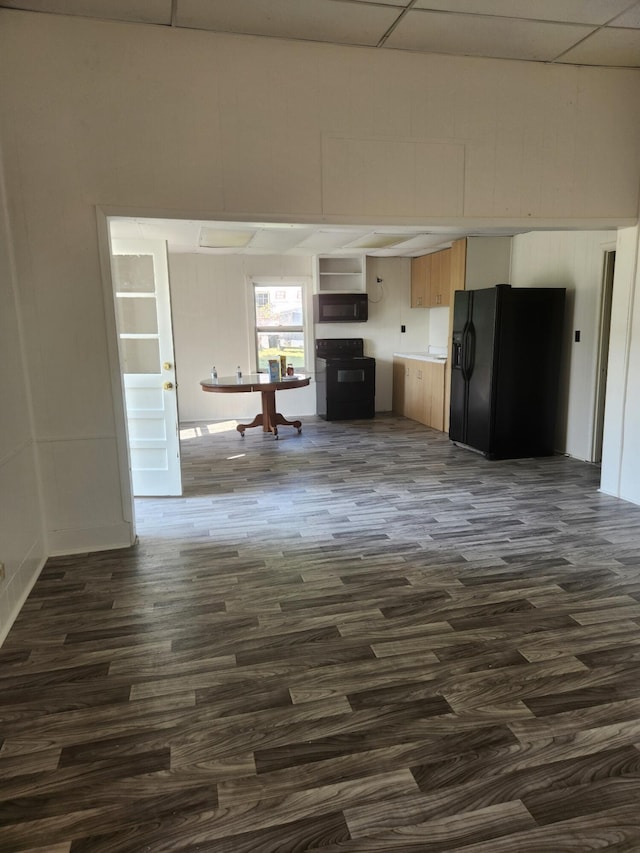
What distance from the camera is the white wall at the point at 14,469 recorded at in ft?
8.59

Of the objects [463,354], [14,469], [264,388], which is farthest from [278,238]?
[14,469]

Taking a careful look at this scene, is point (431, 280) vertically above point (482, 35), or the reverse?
point (482, 35)

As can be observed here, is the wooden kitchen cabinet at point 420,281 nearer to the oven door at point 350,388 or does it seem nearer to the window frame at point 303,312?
the oven door at point 350,388

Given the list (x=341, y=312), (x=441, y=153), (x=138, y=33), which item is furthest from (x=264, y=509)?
(x=341, y=312)

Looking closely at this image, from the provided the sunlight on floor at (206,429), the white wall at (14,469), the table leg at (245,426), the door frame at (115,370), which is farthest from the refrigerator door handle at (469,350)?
the white wall at (14,469)

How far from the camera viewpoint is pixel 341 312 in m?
7.94

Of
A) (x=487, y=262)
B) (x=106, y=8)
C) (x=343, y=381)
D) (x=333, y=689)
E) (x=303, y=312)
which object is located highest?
(x=106, y=8)

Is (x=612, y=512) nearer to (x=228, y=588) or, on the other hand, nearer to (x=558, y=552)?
(x=558, y=552)

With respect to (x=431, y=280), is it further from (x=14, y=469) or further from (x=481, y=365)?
(x=14, y=469)

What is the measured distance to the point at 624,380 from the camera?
4.16m

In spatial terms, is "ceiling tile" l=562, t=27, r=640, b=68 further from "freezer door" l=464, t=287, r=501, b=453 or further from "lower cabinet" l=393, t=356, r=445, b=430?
"lower cabinet" l=393, t=356, r=445, b=430

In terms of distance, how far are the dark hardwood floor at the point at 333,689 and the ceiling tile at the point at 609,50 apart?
3.12m

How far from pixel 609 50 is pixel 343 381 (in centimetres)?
484

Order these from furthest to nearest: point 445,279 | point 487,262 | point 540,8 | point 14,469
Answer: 1. point 445,279
2. point 487,262
3. point 540,8
4. point 14,469
